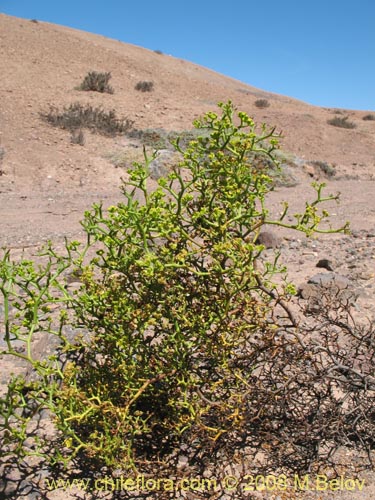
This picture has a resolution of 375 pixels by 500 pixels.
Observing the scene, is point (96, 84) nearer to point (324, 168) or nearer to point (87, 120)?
point (87, 120)

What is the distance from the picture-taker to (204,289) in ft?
7.80

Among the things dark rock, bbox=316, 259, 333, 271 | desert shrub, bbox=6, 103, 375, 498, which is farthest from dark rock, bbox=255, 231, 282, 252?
desert shrub, bbox=6, 103, 375, 498

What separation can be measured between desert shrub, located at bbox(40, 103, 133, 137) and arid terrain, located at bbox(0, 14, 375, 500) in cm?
26

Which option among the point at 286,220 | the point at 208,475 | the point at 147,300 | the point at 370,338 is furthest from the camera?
the point at 286,220

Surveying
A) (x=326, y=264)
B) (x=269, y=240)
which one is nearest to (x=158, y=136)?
(x=269, y=240)

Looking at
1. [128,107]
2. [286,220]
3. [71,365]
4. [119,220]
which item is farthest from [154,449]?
[128,107]

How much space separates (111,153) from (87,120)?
1.76 metres

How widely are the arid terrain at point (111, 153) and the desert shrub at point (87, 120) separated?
0.26 meters

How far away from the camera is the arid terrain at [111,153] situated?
21.2ft

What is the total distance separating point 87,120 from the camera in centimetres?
1307

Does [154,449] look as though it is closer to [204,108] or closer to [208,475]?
[208,475]

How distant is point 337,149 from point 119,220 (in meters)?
14.9

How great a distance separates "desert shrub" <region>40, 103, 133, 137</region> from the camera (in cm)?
1269

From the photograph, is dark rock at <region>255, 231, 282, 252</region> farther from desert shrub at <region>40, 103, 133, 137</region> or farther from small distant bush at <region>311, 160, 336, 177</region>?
small distant bush at <region>311, 160, 336, 177</region>
